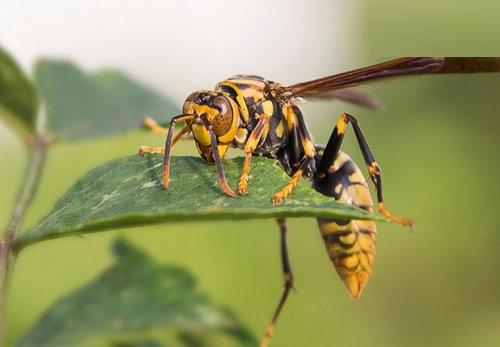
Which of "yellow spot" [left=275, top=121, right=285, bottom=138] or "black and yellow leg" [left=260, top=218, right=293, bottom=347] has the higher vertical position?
"yellow spot" [left=275, top=121, right=285, bottom=138]

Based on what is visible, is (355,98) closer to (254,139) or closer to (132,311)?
(254,139)

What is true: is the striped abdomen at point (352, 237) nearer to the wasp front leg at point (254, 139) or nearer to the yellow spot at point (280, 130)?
the yellow spot at point (280, 130)

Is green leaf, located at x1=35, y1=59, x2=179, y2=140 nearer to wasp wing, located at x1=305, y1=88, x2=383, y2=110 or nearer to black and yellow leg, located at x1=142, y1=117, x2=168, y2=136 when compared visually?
black and yellow leg, located at x1=142, y1=117, x2=168, y2=136

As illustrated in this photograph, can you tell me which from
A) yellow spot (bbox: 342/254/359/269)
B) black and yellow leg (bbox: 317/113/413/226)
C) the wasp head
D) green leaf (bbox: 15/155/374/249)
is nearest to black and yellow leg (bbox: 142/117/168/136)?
the wasp head

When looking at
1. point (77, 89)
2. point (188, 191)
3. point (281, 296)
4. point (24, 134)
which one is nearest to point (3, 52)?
point (24, 134)

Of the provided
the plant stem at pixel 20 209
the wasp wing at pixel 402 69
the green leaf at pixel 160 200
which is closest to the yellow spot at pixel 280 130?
the wasp wing at pixel 402 69

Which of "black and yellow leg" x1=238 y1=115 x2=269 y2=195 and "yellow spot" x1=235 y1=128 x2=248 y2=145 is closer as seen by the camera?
"black and yellow leg" x1=238 y1=115 x2=269 y2=195
